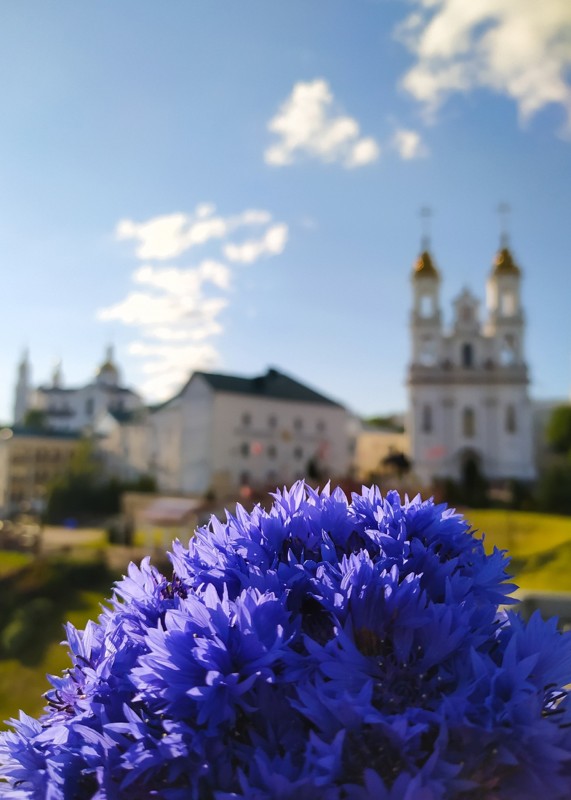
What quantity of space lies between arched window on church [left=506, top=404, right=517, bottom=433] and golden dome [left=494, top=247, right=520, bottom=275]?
684cm

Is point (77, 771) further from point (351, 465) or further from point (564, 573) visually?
point (351, 465)

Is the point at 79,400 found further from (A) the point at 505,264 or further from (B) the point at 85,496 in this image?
(A) the point at 505,264

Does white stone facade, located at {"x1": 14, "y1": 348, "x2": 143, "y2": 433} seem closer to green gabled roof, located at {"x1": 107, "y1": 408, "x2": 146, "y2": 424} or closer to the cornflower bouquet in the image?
green gabled roof, located at {"x1": 107, "y1": 408, "x2": 146, "y2": 424}

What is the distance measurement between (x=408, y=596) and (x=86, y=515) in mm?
34241

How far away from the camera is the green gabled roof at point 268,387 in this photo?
33281 mm

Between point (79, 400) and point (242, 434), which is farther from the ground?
point (79, 400)

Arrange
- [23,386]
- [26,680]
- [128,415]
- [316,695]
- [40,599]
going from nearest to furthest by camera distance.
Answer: [316,695], [26,680], [40,599], [128,415], [23,386]

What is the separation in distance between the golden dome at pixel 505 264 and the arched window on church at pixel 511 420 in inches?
269

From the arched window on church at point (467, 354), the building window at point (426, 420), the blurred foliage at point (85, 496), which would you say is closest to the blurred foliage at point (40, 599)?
the blurred foliage at point (85, 496)

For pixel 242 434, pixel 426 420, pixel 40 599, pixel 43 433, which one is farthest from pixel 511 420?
pixel 43 433

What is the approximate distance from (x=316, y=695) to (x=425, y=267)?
111ft

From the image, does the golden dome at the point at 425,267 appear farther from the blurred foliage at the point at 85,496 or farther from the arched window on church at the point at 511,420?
the blurred foliage at the point at 85,496

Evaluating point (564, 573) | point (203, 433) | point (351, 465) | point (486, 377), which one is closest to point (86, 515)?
point (203, 433)

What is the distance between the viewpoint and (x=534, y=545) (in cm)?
1512
